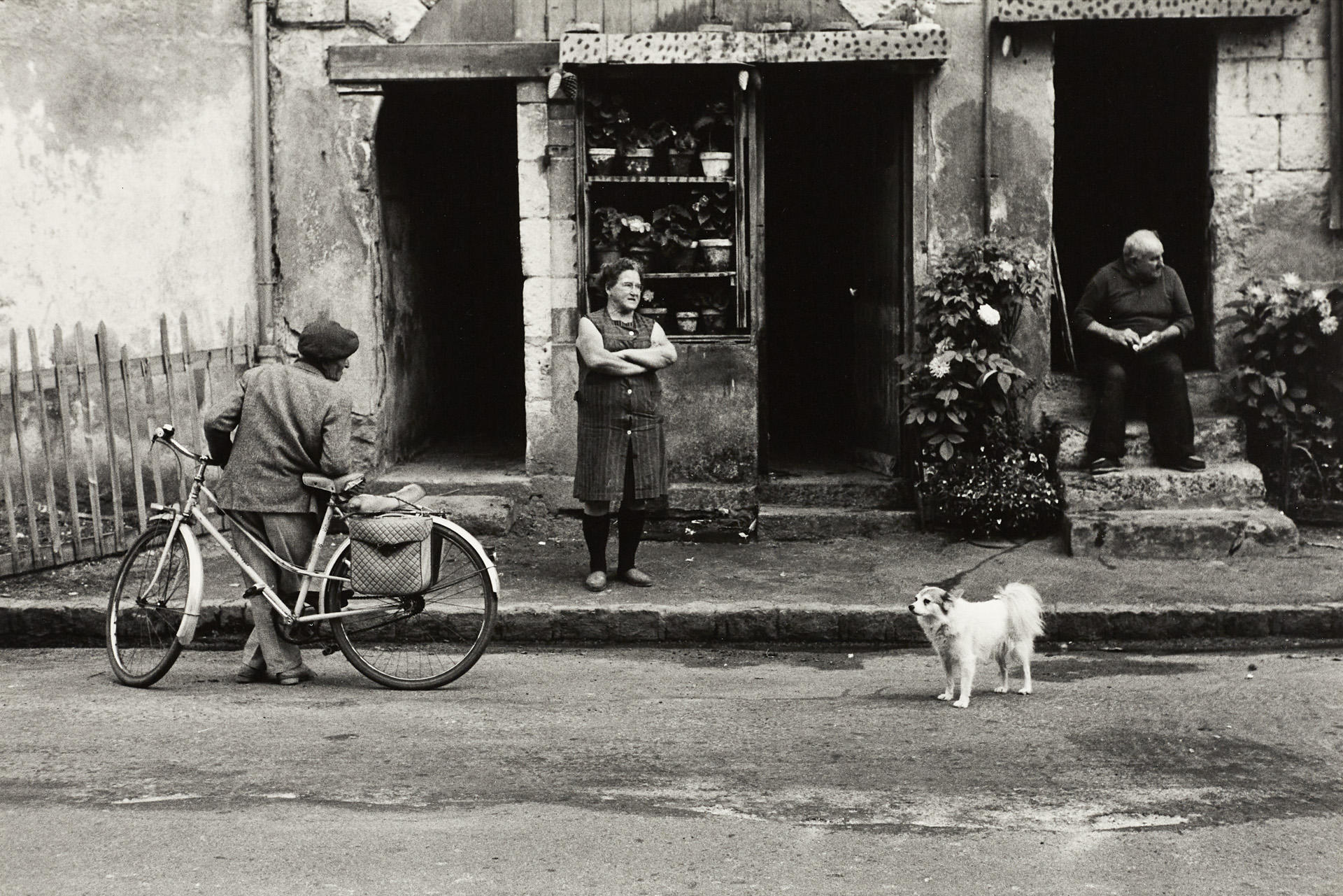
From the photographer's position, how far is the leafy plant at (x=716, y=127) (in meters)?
9.86

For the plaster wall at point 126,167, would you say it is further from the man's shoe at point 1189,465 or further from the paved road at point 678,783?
the man's shoe at point 1189,465

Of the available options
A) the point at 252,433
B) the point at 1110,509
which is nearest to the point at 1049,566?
the point at 1110,509

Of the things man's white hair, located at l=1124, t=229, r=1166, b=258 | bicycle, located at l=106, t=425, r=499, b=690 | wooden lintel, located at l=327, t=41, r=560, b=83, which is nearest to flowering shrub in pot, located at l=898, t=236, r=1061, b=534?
man's white hair, located at l=1124, t=229, r=1166, b=258

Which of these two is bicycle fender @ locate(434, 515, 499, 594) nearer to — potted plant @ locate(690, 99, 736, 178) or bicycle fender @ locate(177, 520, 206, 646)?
bicycle fender @ locate(177, 520, 206, 646)

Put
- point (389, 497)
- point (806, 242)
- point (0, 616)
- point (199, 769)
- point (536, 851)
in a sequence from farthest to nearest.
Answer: point (806, 242)
point (0, 616)
point (389, 497)
point (199, 769)
point (536, 851)

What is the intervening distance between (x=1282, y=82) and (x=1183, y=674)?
15.8 ft

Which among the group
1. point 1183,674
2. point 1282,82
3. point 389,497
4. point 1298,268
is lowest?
point 1183,674

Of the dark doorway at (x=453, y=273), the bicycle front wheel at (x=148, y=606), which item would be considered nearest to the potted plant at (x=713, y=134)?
the dark doorway at (x=453, y=273)

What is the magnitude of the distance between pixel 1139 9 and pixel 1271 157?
133 cm

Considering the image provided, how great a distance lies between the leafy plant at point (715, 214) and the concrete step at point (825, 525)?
1795mm

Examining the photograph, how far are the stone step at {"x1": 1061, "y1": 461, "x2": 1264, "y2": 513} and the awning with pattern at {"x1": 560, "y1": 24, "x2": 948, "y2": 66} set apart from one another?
108 inches

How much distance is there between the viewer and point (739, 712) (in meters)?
6.16

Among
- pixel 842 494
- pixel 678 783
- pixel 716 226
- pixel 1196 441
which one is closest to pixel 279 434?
pixel 678 783

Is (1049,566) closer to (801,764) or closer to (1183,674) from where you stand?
(1183,674)
